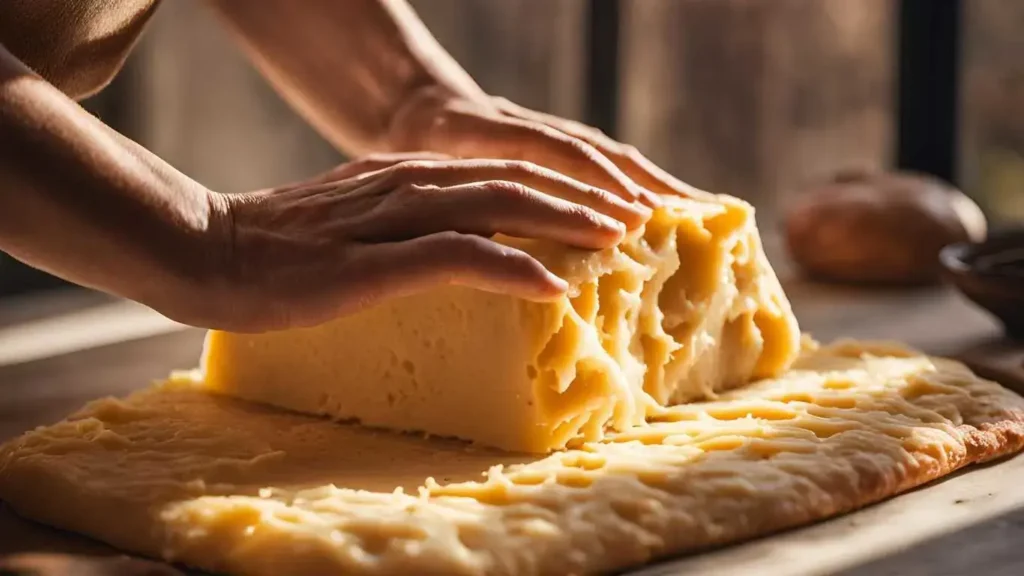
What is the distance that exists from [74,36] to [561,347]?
696 mm

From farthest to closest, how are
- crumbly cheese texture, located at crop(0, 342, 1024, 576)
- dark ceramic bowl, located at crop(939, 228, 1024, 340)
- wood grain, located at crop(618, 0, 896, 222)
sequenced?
wood grain, located at crop(618, 0, 896, 222), dark ceramic bowl, located at crop(939, 228, 1024, 340), crumbly cheese texture, located at crop(0, 342, 1024, 576)

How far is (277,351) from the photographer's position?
1.64 m

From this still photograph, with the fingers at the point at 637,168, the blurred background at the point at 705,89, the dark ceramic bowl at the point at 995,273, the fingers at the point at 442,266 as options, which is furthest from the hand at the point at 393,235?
the blurred background at the point at 705,89

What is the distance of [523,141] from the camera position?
5.45 ft

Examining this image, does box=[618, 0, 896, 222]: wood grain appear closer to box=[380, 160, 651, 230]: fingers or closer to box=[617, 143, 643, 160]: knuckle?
box=[617, 143, 643, 160]: knuckle

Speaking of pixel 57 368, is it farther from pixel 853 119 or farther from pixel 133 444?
pixel 853 119

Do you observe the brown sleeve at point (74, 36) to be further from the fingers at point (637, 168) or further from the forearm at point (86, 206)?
the fingers at point (637, 168)

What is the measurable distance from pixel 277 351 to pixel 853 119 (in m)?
4.01

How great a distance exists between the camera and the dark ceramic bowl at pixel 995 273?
2143mm

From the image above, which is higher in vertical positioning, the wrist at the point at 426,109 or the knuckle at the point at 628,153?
the wrist at the point at 426,109

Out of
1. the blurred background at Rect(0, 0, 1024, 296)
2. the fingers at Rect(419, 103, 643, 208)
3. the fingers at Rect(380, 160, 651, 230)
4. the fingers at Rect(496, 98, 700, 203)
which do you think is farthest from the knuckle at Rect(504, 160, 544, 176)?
the blurred background at Rect(0, 0, 1024, 296)

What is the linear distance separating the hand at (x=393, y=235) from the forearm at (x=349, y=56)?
487 millimetres

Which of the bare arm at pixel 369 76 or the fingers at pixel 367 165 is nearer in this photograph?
the fingers at pixel 367 165

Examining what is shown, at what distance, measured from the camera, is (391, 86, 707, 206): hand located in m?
1.59
